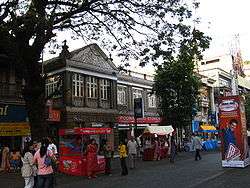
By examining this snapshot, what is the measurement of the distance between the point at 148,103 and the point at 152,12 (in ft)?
86.2

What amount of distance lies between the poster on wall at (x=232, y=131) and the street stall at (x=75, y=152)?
6057mm

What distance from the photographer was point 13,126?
26938 millimetres

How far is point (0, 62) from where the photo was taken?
89.7 feet

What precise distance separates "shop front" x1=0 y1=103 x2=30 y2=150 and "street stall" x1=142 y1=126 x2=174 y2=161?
8.39 metres

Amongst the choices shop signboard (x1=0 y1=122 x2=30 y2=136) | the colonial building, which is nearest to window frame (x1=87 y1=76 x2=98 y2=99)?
the colonial building

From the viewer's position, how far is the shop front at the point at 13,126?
26469 millimetres

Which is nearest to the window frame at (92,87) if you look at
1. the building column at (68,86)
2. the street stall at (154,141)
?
the building column at (68,86)

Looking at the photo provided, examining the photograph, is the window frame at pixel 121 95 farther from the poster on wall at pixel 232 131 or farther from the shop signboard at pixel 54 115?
the poster on wall at pixel 232 131

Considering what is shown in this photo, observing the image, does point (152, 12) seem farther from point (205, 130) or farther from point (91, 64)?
point (205, 130)

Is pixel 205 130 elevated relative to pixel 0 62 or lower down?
lower down

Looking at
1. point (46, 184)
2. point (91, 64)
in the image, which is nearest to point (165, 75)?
point (91, 64)

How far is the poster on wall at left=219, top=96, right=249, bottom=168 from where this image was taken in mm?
18453

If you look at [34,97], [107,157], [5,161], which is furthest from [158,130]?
[34,97]

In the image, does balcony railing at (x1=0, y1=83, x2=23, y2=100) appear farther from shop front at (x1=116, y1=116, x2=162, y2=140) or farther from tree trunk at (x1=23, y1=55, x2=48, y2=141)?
shop front at (x1=116, y1=116, x2=162, y2=140)
